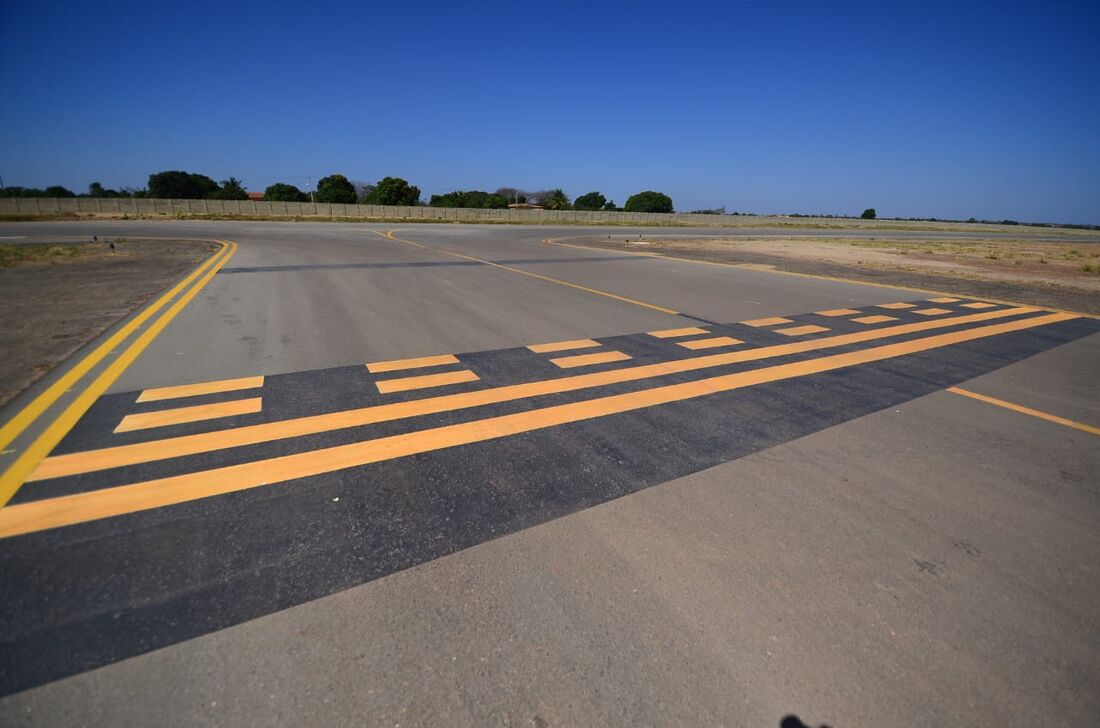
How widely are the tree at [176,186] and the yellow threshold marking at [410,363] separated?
10415 centimetres

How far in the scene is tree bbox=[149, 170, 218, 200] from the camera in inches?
3410

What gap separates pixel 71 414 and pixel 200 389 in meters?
0.86

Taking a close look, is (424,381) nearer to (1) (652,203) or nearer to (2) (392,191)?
(2) (392,191)

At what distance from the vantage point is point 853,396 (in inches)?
194

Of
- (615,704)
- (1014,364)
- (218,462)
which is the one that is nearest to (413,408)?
(218,462)

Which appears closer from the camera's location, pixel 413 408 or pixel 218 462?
pixel 218 462

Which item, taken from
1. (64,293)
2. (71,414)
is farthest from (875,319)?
(64,293)

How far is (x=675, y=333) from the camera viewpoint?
7172mm

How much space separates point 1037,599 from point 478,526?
272 cm

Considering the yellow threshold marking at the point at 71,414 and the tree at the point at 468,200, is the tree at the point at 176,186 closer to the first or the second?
the tree at the point at 468,200

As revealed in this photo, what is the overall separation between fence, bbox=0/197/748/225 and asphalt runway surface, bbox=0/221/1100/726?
58184 mm

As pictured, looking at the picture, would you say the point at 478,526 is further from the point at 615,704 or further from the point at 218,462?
the point at 218,462

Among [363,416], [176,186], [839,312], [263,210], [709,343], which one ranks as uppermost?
[176,186]

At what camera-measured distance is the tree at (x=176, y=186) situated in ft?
284
